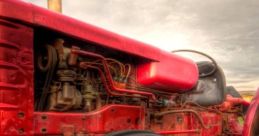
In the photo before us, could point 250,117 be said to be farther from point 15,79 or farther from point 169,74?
point 15,79

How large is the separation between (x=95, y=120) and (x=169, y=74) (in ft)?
3.61

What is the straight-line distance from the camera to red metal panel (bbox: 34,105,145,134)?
268 centimetres

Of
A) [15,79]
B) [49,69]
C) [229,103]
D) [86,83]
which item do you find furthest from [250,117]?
[15,79]

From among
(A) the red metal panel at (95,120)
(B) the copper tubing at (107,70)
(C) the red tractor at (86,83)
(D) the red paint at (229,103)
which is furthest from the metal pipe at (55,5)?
(D) the red paint at (229,103)

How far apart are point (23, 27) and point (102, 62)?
785 millimetres

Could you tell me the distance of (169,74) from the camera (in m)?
3.83

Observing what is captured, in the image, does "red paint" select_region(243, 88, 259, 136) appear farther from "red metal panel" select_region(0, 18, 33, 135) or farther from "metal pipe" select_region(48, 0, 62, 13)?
"red metal panel" select_region(0, 18, 33, 135)

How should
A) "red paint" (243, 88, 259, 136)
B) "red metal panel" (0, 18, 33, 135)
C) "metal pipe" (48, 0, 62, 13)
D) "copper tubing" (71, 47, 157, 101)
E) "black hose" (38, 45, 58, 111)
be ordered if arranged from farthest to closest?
"metal pipe" (48, 0, 62, 13), "red paint" (243, 88, 259, 136), "copper tubing" (71, 47, 157, 101), "black hose" (38, 45, 58, 111), "red metal panel" (0, 18, 33, 135)

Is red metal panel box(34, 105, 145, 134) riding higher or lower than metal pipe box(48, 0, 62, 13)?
lower

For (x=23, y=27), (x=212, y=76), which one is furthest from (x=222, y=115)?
(x=23, y=27)

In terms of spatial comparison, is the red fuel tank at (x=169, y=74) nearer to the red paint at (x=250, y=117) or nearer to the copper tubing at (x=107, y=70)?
the copper tubing at (x=107, y=70)

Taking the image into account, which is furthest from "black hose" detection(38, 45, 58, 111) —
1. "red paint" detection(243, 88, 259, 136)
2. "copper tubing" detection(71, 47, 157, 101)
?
"red paint" detection(243, 88, 259, 136)

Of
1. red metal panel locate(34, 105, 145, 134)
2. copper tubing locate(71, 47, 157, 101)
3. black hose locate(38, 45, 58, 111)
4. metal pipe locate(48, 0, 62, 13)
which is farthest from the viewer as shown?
metal pipe locate(48, 0, 62, 13)

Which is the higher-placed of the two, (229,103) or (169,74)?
(169,74)
